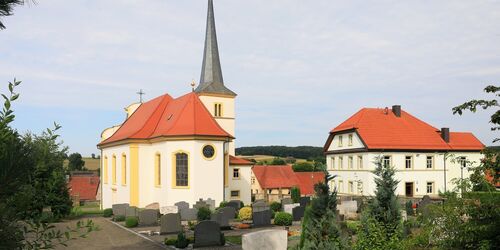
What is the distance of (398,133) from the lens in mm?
44625

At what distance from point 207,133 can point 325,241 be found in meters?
23.0

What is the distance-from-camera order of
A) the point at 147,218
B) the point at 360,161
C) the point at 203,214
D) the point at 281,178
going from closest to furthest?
the point at 147,218
the point at 203,214
the point at 360,161
the point at 281,178

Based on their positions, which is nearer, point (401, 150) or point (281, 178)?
point (401, 150)

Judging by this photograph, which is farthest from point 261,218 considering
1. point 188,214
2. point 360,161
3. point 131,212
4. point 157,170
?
point 360,161

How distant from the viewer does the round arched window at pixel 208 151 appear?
3108cm

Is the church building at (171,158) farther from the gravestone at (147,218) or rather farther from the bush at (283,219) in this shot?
the bush at (283,219)

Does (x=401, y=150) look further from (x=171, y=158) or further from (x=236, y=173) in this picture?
(x=171, y=158)

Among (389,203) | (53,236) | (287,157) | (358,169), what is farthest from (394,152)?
(287,157)

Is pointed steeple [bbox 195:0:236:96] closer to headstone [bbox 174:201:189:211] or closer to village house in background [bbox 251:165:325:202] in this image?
village house in background [bbox 251:165:325:202]

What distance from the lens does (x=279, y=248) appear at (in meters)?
12.3

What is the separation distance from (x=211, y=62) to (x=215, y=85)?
7.78 feet

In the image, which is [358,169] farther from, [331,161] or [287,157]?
[287,157]

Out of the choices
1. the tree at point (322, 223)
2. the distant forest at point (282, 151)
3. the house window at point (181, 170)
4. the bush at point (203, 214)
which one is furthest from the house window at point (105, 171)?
the distant forest at point (282, 151)

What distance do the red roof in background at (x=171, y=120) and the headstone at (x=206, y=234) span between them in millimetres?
13820
